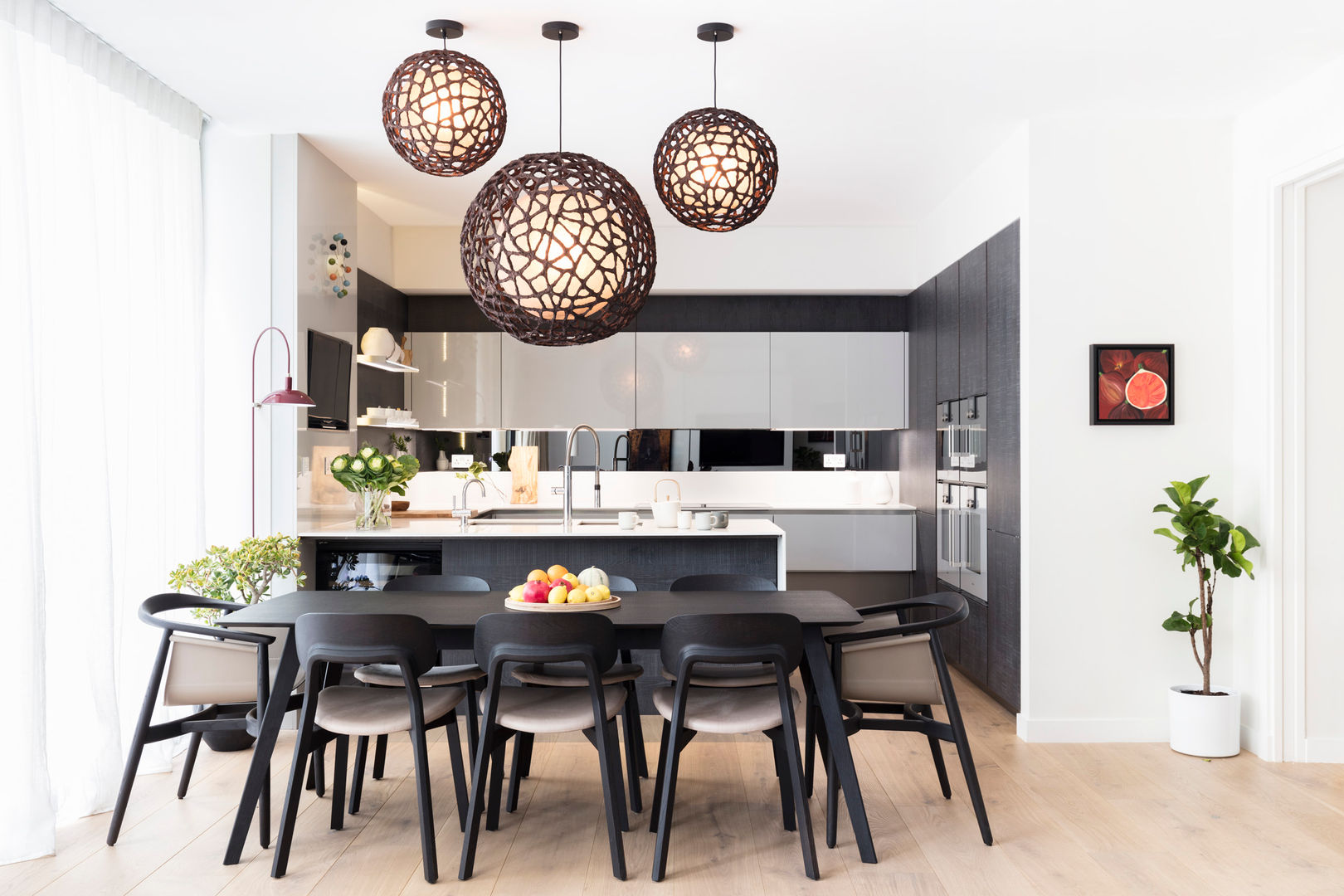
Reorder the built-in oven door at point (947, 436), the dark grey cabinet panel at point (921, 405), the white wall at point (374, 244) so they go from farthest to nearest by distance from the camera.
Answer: the dark grey cabinet panel at point (921, 405), the white wall at point (374, 244), the built-in oven door at point (947, 436)

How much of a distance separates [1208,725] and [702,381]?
144 inches

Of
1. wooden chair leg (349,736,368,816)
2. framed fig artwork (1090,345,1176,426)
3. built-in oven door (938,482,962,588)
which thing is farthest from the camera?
built-in oven door (938,482,962,588)

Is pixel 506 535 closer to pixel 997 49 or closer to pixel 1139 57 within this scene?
pixel 997 49

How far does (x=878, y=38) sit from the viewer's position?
3.47 metres

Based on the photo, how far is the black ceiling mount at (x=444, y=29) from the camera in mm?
3342

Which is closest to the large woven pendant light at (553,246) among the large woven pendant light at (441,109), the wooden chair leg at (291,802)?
the large woven pendant light at (441,109)

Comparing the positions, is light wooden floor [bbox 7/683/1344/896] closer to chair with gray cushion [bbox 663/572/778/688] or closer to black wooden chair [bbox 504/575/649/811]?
black wooden chair [bbox 504/575/649/811]

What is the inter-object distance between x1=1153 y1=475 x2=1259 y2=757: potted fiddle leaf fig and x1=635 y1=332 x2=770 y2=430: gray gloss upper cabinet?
301cm

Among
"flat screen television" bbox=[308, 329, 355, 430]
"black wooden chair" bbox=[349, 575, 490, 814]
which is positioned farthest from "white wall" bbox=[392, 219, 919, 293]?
"black wooden chair" bbox=[349, 575, 490, 814]

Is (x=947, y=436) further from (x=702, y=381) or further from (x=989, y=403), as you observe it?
(x=702, y=381)

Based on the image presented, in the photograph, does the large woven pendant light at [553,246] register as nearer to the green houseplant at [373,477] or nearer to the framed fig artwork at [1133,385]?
the green houseplant at [373,477]

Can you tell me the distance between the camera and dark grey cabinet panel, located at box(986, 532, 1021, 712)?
444 centimetres

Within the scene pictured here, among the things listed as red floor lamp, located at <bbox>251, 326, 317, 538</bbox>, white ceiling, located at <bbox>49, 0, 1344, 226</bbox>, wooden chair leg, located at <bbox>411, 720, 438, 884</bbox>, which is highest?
white ceiling, located at <bbox>49, 0, 1344, 226</bbox>

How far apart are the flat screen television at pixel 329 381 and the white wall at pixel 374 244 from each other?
861mm
